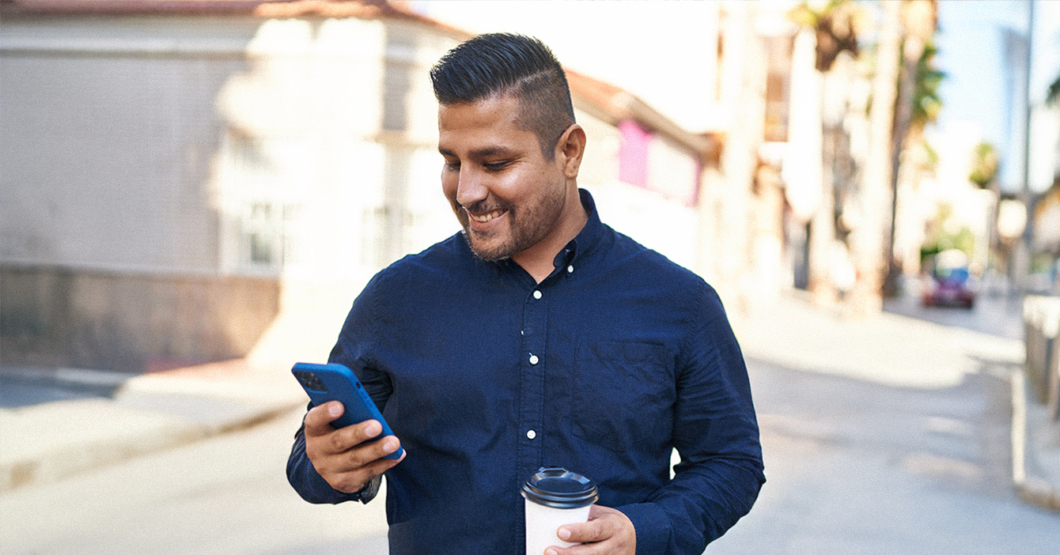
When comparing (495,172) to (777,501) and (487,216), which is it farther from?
(777,501)

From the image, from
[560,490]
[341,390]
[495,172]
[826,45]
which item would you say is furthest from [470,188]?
[826,45]

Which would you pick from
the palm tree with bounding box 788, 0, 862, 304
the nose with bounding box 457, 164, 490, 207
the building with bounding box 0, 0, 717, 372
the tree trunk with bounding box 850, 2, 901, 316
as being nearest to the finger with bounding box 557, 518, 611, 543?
the nose with bounding box 457, 164, 490, 207

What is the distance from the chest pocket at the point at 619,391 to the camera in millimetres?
1839

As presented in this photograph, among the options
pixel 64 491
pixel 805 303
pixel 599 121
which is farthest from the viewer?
pixel 805 303

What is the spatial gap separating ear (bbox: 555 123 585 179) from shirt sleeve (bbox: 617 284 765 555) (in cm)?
38

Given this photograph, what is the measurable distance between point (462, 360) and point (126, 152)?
11173mm

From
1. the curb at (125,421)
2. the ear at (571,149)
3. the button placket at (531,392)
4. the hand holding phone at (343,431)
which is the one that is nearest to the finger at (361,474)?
the hand holding phone at (343,431)

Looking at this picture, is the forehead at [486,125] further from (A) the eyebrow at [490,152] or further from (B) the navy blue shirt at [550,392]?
(B) the navy blue shirt at [550,392]

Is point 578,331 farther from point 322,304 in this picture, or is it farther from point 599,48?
point 599,48

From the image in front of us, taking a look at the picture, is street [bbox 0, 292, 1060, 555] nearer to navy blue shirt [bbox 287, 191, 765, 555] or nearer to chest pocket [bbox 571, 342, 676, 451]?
navy blue shirt [bbox 287, 191, 765, 555]

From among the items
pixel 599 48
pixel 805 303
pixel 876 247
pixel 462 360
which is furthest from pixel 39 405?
pixel 805 303

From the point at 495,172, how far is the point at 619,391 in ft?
1.59

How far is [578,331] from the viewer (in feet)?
6.14

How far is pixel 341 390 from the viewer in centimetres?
158
